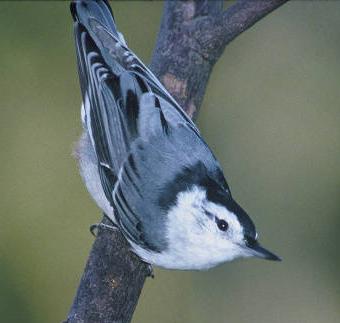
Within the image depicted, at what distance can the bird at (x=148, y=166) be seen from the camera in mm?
2143

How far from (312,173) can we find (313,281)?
1.76ft

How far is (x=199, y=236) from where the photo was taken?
2.16 meters

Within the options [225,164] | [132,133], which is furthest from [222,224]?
[225,164]

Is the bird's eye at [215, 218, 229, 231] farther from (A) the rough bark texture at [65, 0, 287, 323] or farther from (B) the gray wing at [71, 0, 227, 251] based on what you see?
(A) the rough bark texture at [65, 0, 287, 323]

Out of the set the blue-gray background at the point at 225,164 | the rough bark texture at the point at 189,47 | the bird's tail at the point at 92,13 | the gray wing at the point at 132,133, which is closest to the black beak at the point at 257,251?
the gray wing at the point at 132,133

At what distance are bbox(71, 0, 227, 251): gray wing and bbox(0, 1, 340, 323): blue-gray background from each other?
1.81 feet

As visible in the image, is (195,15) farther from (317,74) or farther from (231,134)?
(317,74)

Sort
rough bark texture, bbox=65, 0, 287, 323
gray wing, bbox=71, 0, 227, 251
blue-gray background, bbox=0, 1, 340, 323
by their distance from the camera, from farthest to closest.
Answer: blue-gray background, bbox=0, 1, 340, 323
rough bark texture, bbox=65, 0, 287, 323
gray wing, bbox=71, 0, 227, 251

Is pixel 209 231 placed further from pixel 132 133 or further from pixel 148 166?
pixel 132 133

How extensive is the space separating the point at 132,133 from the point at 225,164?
48.8 inches

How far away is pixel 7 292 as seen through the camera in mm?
3111

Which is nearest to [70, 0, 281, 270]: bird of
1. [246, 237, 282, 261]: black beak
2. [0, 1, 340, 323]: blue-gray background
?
[246, 237, 282, 261]: black beak

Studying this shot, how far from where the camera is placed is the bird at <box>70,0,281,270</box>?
2.14 meters

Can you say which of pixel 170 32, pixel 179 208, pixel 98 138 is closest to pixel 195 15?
pixel 170 32
